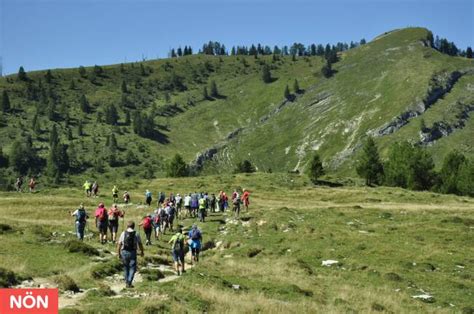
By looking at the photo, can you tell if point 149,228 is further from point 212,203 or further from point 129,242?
point 212,203

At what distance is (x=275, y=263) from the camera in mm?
28562

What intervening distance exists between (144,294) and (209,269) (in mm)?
8355

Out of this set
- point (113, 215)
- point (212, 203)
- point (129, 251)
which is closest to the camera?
point (129, 251)

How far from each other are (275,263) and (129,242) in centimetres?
1265

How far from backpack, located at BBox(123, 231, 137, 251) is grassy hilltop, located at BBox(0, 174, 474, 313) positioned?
4.97ft

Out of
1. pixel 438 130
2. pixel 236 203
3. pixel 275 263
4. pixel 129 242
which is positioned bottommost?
pixel 275 263

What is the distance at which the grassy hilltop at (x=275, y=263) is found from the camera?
1709 centimetres

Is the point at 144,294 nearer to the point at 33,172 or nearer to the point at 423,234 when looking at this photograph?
the point at 423,234

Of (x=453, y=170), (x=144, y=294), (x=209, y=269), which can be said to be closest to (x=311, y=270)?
(x=209, y=269)

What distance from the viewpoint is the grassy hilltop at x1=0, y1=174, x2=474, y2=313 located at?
56.1 feet

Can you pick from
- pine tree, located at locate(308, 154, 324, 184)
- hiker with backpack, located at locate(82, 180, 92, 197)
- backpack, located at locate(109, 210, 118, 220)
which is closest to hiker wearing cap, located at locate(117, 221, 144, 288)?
backpack, located at locate(109, 210, 118, 220)

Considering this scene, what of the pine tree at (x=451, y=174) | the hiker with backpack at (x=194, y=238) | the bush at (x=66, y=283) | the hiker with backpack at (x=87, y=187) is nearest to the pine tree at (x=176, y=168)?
the hiker with backpack at (x=87, y=187)

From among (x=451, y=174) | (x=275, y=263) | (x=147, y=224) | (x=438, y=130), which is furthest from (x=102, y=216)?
(x=438, y=130)

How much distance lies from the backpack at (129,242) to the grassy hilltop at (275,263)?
151cm
